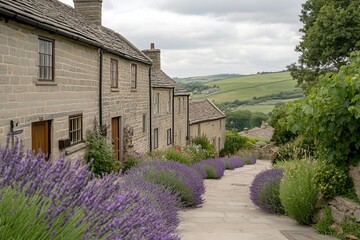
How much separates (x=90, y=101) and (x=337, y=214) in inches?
339

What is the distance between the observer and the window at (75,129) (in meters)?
12.0

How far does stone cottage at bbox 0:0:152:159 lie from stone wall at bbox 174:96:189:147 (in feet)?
34.6

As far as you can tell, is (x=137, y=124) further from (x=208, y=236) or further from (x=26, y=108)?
(x=208, y=236)

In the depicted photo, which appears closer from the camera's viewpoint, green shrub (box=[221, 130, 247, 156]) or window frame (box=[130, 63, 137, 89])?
window frame (box=[130, 63, 137, 89])

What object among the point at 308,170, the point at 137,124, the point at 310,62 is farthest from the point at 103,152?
the point at 310,62

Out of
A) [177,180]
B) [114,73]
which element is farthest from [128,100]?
[177,180]

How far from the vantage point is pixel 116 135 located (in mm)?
16828

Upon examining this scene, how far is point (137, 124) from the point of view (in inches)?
768

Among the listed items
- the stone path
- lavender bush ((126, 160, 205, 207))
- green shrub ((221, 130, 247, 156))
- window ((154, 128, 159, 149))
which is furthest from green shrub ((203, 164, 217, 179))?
green shrub ((221, 130, 247, 156))

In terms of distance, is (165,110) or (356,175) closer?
(356,175)

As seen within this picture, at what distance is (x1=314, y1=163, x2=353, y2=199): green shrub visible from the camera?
23.6 ft

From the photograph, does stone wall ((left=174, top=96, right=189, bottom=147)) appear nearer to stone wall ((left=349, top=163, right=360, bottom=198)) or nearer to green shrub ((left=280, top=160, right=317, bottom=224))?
green shrub ((left=280, top=160, right=317, bottom=224))

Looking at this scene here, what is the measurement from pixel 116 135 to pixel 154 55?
11395mm

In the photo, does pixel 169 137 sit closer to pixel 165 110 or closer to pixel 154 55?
pixel 165 110
